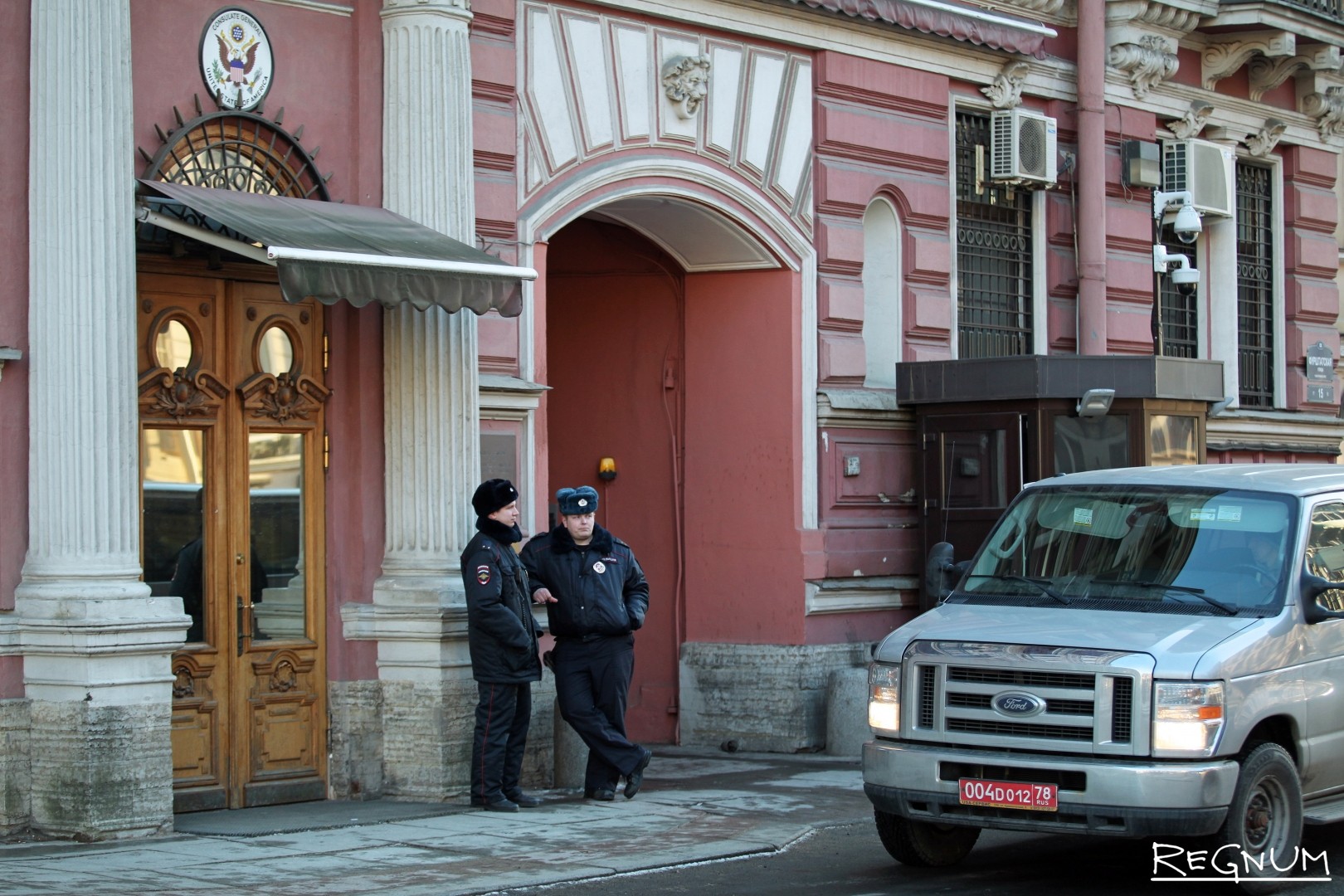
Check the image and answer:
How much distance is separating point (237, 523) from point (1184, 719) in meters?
5.70

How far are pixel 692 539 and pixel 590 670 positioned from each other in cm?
389

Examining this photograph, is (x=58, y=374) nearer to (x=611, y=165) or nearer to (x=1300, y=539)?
(x=611, y=165)

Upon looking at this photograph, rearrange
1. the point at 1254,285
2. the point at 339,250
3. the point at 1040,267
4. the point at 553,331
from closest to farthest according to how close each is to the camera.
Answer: the point at 339,250 < the point at 553,331 < the point at 1040,267 < the point at 1254,285

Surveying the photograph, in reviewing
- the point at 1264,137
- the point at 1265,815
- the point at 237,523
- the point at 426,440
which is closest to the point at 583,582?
the point at 426,440

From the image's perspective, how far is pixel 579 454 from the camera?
16.3m

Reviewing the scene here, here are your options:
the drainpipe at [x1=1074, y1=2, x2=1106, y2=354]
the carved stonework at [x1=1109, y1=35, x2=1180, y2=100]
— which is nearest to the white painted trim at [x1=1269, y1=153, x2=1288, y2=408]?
the carved stonework at [x1=1109, y1=35, x2=1180, y2=100]

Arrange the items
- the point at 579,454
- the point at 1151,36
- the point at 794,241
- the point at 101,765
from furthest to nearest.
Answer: the point at 1151,36
the point at 579,454
the point at 794,241
the point at 101,765

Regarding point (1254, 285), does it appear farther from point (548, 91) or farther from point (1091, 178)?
point (548, 91)

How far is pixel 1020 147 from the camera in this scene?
55.8ft

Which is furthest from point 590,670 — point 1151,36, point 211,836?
point 1151,36

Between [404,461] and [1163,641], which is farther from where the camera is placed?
[404,461]

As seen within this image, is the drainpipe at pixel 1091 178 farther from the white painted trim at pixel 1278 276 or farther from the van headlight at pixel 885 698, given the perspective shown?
the van headlight at pixel 885 698

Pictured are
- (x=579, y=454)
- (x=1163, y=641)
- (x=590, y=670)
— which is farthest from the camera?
(x=579, y=454)

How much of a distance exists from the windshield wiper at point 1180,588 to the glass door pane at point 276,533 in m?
4.92
